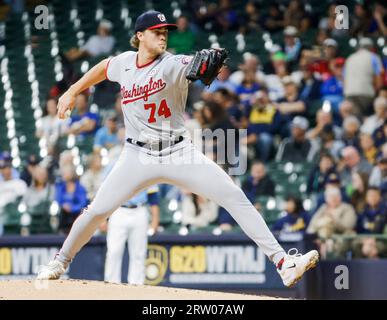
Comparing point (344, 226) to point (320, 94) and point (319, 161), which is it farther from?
point (320, 94)

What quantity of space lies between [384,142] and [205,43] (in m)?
3.70

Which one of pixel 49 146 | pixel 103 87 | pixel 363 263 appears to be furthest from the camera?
pixel 103 87

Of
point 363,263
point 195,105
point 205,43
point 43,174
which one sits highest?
point 205,43

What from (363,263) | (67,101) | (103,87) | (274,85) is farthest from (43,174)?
(67,101)

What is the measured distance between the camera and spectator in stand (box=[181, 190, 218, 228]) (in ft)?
39.0

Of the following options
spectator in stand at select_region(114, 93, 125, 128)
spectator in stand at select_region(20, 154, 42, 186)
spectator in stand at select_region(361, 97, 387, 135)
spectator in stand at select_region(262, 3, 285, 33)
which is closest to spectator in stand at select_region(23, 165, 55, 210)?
spectator in stand at select_region(20, 154, 42, 186)

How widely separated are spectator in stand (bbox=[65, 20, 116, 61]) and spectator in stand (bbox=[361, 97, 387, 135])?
4152 mm

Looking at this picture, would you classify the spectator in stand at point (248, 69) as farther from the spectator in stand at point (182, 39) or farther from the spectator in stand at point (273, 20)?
the spectator in stand at point (273, 20)

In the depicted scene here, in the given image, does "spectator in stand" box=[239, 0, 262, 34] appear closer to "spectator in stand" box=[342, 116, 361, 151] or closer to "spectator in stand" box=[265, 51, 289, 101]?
"spectator in stand" box=[265, 51, 289, 101]

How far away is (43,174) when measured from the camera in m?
12.6

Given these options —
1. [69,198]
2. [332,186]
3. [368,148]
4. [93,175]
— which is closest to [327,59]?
[368,148]

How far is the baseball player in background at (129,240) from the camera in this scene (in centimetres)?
1067

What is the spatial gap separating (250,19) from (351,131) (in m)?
3.51

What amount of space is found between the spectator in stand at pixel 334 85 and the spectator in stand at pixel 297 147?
74 centimetres
